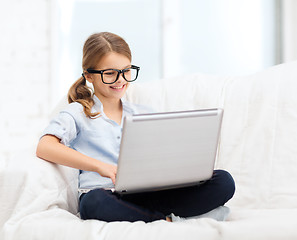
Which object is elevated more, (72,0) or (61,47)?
(72,0)

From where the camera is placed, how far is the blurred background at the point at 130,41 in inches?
92.0

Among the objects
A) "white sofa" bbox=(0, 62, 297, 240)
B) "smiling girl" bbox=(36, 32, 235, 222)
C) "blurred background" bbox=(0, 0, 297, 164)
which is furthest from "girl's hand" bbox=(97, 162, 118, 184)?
"blurred background" bbox=(0, 0, 297, 164)

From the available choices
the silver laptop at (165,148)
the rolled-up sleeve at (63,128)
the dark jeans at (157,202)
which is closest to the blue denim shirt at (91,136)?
the rolled-up sleeve at (63,128)

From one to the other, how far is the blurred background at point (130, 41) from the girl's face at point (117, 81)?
1.20 metres

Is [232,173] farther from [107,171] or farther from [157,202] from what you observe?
[107,171]

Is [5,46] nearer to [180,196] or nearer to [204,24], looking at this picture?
[204,24]

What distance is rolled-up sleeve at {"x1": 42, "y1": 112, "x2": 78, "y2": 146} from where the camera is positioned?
3.56ft

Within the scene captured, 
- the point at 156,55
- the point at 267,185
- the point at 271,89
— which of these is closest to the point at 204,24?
the point at 156,55

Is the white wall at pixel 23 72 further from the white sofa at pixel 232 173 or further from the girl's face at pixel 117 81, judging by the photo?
the girl's face at pixel 117 81

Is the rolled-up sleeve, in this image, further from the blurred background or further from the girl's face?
the blurred background

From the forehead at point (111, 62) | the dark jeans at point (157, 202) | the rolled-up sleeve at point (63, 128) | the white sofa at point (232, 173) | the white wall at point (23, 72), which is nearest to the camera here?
the white sofa at point (232, 173)

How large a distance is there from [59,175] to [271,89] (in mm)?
795

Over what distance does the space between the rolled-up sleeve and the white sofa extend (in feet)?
0.27

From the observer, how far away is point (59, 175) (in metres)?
1.08
